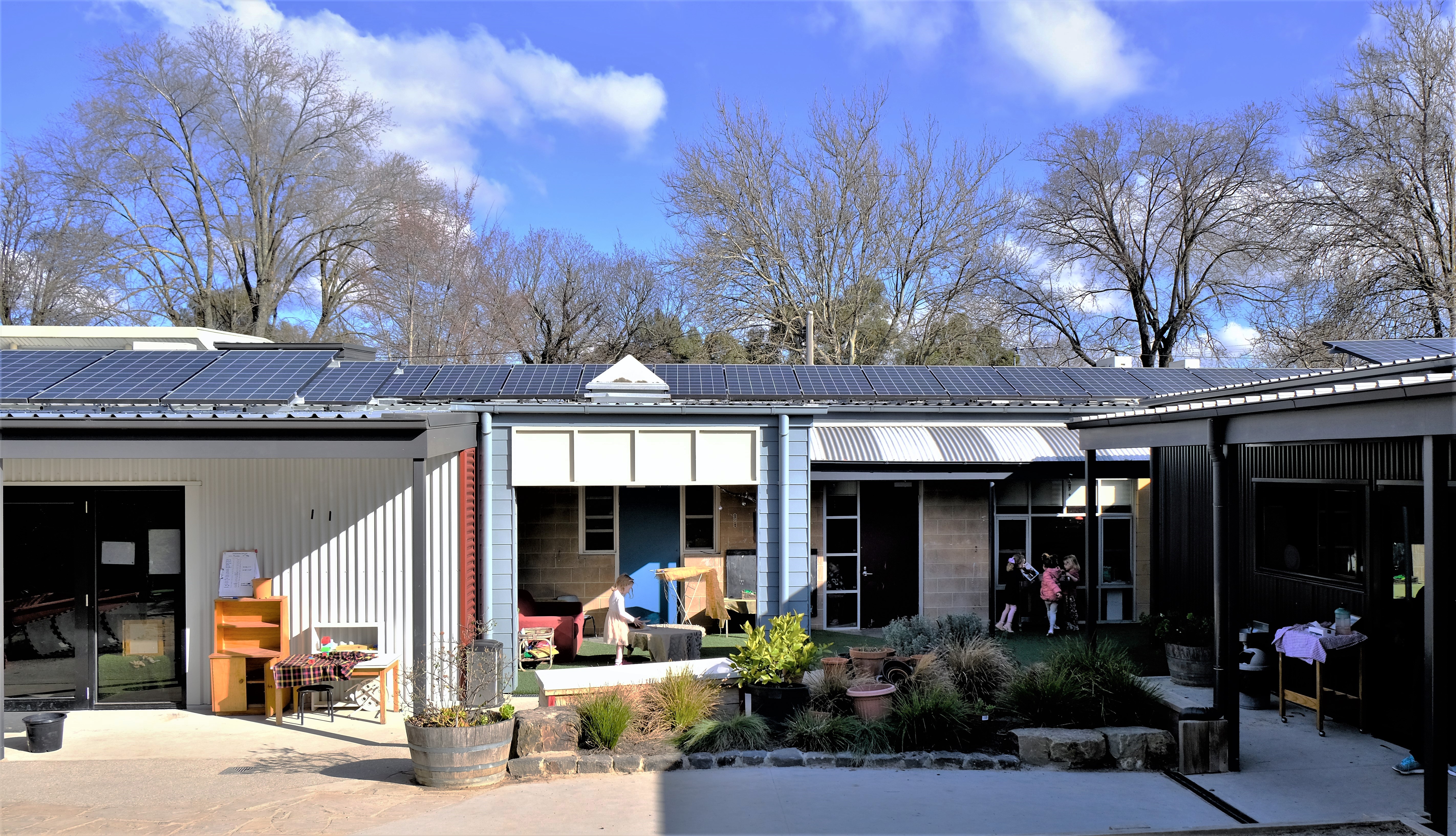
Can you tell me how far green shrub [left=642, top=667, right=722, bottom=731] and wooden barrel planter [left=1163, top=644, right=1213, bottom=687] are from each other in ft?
16.3

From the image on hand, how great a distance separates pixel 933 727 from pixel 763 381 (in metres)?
8.66

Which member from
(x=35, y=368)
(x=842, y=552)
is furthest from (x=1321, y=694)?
(x=35, y=368)

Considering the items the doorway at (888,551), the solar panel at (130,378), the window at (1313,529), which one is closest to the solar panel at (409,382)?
the solar panel at (130,378)

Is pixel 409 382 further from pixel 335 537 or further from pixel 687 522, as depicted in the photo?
pixel 335 537

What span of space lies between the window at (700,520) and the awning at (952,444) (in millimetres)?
1867

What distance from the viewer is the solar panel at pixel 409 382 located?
14062mm

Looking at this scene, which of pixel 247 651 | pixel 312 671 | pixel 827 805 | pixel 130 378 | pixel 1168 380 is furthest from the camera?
pixel 1168 380

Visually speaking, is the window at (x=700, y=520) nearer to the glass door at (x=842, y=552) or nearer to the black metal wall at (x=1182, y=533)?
the glass door at (x=842, y=552)

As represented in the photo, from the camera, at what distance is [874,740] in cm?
806

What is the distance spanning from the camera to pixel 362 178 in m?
31.6

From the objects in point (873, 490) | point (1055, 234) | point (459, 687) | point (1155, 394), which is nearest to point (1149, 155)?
point (1055, 234)

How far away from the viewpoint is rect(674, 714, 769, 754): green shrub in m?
8.04

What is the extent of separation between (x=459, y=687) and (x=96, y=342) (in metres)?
12.9

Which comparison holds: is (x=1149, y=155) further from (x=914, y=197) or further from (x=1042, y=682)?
(x=1042, y=682)
